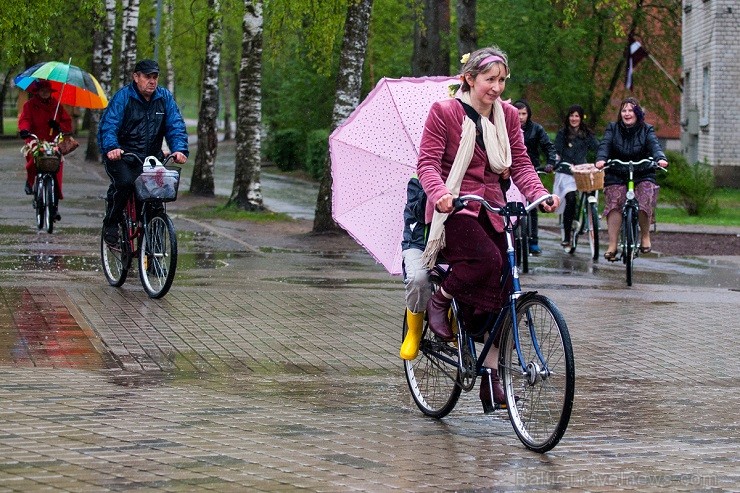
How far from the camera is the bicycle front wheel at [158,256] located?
1129 cm

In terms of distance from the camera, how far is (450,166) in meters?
6.85

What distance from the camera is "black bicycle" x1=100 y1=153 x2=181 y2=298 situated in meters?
11.4

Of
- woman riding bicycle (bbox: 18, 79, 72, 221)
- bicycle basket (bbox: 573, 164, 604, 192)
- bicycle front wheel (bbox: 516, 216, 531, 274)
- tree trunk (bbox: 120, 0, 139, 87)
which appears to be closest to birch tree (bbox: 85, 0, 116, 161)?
tree trunk (bbox: 120, 0, 139, 87)

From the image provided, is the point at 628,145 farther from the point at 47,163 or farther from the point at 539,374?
the point at 539,374

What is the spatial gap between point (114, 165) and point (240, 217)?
32.2 feet

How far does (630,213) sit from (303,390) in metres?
7.71

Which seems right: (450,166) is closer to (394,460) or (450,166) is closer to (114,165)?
(394,460)

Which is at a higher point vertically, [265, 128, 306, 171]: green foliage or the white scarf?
[265, 128, 306, 171]: green foliage

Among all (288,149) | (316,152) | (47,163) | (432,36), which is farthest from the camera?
(288,149)

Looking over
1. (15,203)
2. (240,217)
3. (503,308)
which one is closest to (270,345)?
(503,308)

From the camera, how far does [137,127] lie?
11.9 meters

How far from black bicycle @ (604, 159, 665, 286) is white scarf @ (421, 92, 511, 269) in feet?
25.5

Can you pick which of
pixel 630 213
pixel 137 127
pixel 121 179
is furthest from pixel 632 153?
pixel 121 179

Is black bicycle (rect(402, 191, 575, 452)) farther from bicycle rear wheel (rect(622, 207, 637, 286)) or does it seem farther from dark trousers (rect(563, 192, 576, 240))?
dark trousers (rect(563, 192, 576, 240))
